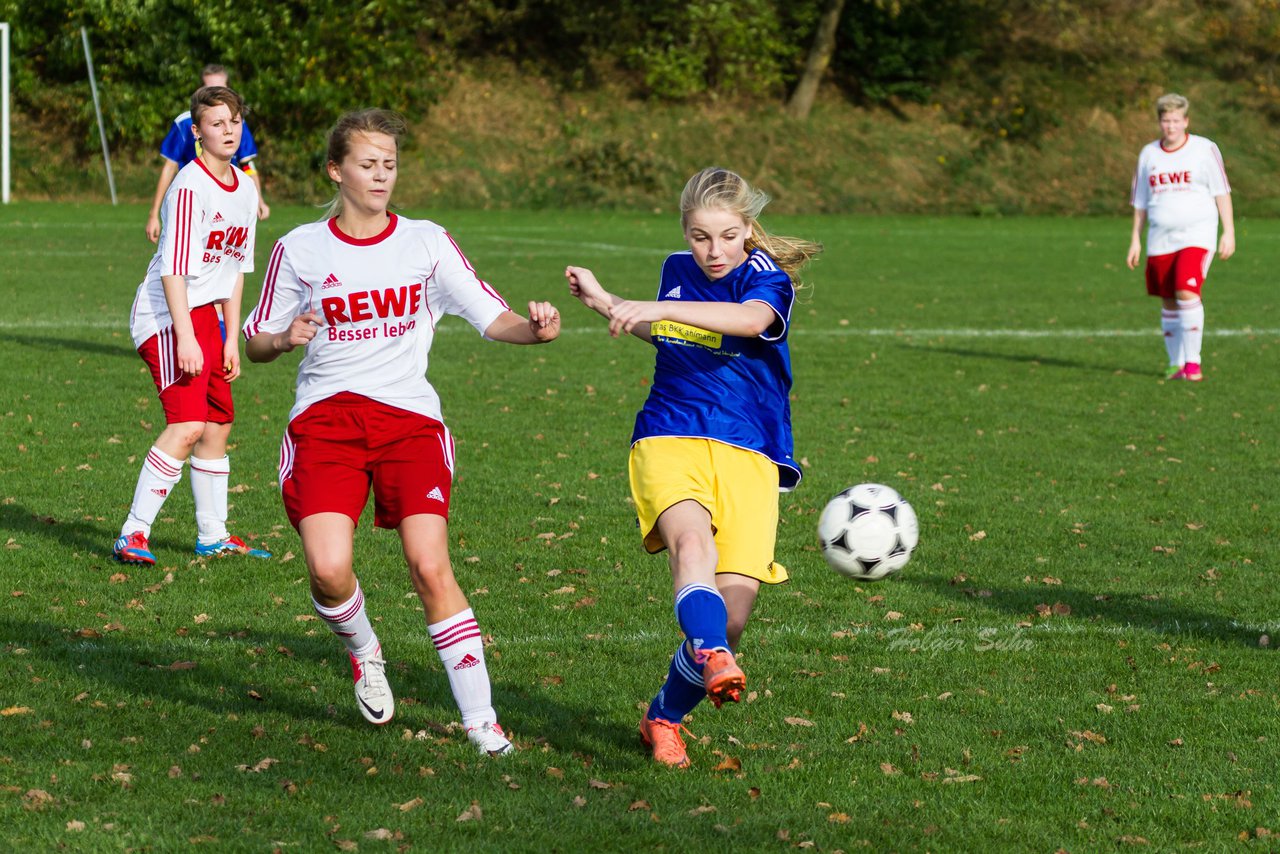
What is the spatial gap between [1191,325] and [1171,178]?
4.43 ft

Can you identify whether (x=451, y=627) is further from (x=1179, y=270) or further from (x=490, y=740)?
(x=1179, y=270)

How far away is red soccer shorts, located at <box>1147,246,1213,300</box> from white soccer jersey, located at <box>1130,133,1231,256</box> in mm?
59

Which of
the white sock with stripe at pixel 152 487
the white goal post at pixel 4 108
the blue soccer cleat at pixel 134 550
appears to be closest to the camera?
the blue soccer cleat at pixel 134 550

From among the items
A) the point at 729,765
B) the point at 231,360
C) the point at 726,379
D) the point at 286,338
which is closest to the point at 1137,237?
the point at 231,360

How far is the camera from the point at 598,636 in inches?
239

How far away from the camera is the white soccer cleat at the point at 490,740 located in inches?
183

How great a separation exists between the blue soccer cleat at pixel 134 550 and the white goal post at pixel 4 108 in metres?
26.1

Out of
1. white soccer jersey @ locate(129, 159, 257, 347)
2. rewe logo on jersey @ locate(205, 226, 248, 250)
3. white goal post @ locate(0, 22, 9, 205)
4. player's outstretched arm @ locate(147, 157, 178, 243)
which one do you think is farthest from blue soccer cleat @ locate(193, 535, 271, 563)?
white goal post @ locate(0, 22, 9, 205)

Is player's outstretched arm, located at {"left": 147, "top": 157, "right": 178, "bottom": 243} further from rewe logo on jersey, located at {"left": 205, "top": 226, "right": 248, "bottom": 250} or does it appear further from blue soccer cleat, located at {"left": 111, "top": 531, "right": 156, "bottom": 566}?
blue soccer cleat, located at {"left": 111, "top": 531, "right": 156, "bottom": 566}

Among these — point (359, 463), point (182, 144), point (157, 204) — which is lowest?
point (359, 463)

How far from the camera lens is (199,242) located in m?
6.82

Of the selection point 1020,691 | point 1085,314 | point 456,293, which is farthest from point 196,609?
point 1085,314

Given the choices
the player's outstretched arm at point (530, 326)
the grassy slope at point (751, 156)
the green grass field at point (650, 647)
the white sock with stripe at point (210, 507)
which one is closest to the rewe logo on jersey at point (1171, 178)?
the green grass field at point (650, 647)

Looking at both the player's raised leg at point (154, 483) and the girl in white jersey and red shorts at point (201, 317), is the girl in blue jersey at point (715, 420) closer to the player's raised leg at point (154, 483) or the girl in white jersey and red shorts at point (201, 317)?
the girl in white jersey and red shorts at point (201, 317)
